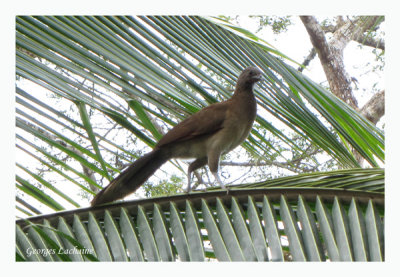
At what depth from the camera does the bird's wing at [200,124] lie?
2.14 metres

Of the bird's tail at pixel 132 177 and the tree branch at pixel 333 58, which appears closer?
the bird's tail at pixel 132 177

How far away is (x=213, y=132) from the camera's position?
91.7 inches

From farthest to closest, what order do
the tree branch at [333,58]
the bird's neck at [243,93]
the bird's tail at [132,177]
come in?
the tree branch at [333,58] < the bird's neck at [243,93] < the bird's tail at [132,177]

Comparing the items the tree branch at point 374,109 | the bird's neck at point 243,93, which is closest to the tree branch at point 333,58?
the tree branch at point 374,109

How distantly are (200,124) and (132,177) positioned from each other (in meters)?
0.43

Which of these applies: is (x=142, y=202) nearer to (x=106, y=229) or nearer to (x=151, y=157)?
(x=106, y=229)

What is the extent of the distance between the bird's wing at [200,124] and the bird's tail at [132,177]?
7 cm

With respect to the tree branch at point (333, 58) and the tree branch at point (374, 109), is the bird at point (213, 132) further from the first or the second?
the tree branch at point (374, 109)

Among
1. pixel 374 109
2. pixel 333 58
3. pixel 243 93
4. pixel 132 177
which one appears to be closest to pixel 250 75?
pixel 243 93

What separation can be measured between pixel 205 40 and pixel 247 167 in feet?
13.5

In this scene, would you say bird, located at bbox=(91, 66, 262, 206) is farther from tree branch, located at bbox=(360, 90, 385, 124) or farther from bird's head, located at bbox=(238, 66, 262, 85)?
tree branch, located at bbox=(360, 90, 385, 124)

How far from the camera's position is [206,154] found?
239 centimetres

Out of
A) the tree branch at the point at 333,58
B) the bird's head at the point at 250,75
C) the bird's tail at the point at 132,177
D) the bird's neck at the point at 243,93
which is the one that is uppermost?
the tree branch at the point at 333,58

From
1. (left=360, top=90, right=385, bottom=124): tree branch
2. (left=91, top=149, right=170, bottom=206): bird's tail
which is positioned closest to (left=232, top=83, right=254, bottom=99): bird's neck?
(left=91, top=149, right=170, bottom=206): bird's tail
